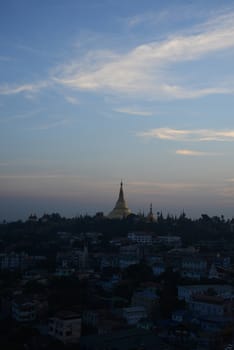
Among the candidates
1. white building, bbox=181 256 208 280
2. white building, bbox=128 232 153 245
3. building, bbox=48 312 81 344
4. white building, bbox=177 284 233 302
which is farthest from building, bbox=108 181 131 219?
building, bbox=48 312 81 344

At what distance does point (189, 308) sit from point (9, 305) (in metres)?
5.13

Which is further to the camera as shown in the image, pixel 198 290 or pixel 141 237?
pixel 141 237

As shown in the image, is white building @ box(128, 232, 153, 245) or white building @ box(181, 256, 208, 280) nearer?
white building @ box(181, 256, 208, 280)

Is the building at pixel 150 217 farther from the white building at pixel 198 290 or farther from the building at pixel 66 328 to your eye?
the building at pixel 66 328

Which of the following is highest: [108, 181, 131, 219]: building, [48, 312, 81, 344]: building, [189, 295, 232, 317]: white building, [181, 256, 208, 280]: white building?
[108, 181, 131, 219]: building

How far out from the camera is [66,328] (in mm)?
12336

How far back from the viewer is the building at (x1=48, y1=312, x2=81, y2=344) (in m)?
12.3

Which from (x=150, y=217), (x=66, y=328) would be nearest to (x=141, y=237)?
(x=150, y=217)

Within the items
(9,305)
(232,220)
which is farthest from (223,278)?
(232,220)

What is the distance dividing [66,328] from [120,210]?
28.9 m

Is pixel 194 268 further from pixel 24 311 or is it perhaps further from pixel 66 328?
pixel 66 328

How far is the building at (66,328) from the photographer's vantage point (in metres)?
12.3

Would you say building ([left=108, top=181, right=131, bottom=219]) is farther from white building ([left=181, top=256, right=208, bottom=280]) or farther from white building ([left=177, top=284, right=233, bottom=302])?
white building ([left=177, top=284, right=233, bottom=302])

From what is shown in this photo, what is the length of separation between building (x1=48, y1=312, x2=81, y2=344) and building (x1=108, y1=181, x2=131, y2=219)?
27.2 meters
